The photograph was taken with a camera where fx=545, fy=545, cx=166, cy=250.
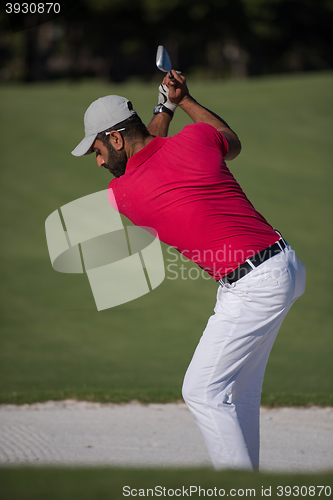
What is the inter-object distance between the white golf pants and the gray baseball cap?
103 cm

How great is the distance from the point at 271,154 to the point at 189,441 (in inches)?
472

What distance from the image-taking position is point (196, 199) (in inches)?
106

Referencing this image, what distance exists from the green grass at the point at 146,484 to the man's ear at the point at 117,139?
5.14 feet

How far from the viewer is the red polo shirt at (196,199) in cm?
270

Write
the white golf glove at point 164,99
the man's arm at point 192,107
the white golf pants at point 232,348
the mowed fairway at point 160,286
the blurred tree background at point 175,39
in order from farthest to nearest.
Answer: the blurred tree background at point 175,39
the mowed fairway at point 160,286
the white golf glove at point 164,99
the man's arm at point 192,107
the white golf pants at point 232,348

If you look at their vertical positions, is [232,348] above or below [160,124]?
below

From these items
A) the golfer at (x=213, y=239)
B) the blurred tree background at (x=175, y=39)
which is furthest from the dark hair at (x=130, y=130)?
the blurred tree background at (x=175, y=39)

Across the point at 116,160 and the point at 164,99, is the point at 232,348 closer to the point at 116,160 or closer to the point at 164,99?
the point at 116,160

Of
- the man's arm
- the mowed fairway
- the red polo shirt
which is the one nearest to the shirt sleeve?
the red polo shirt

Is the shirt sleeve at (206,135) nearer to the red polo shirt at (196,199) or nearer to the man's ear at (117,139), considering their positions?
the red polo shirt at (196,199)

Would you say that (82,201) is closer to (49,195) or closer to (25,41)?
(49,195)

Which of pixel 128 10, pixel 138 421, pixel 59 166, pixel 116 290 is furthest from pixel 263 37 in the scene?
pixel 138 421

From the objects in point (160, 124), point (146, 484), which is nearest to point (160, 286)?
point (160, 124)

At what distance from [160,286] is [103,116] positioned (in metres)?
7.14
